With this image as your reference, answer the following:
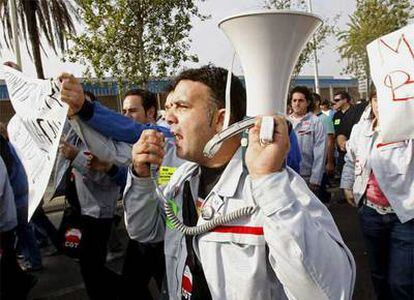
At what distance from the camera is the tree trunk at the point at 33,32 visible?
12.8 meters

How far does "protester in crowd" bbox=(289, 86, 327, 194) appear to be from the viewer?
5.13 metres

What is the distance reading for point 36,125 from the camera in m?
2.00

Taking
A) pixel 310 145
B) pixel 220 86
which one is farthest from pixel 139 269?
pixel 310 145

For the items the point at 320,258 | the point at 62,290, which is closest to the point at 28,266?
the point at 62,290

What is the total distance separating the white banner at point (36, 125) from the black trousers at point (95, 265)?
3.95ft

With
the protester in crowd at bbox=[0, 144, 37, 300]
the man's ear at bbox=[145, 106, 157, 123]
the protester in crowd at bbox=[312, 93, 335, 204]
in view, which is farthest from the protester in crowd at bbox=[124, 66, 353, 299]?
the protester in crowd at bbox=[312, 93, 335, 204]

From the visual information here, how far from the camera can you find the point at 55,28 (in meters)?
13.8

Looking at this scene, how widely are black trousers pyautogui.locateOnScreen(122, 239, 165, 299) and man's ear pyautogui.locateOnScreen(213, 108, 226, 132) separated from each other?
1532mm

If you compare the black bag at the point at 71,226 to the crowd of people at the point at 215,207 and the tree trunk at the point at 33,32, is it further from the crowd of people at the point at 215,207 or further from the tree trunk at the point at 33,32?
the tree trunk at the point at 33,32

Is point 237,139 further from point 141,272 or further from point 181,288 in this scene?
point 141,272

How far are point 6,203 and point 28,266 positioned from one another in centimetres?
208

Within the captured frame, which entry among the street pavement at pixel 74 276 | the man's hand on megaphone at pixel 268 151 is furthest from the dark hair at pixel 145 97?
the man's hand on megaphone at pixel 268 151

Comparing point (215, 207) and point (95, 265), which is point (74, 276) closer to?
point (95, 265)

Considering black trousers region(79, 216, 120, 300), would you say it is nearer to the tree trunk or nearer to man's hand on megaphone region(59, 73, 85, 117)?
man's hand on megaphone region(59, 73, 85, 117)
